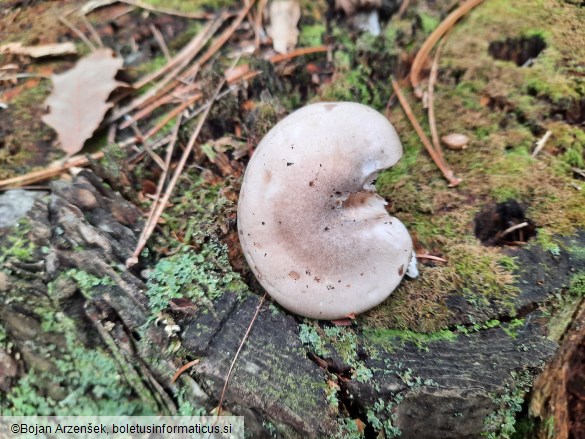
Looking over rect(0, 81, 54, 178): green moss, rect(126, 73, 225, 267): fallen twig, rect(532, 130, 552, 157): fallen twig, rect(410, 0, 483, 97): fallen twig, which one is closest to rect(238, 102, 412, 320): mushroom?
rect(126, 73, 225, 267): fallen twig

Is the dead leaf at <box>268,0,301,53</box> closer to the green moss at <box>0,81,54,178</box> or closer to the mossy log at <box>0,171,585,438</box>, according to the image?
the green moss at <box>0,81,54,178</box>

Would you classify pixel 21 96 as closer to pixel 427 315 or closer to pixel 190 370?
pixel 190 370

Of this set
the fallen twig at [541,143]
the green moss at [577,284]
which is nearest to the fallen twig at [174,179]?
the fallen twig at [541,143]

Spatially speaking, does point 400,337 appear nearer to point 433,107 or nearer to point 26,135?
point 433,107

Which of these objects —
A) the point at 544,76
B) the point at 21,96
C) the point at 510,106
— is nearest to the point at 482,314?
the point at 510,106

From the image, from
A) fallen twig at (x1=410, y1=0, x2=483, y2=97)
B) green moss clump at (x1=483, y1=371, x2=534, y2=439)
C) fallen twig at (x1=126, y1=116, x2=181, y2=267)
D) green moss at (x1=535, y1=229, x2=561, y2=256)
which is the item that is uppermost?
fallen twig at (x1=410, y1=0, x2=483, y2=97)

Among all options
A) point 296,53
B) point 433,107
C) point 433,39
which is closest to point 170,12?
point 296,53
